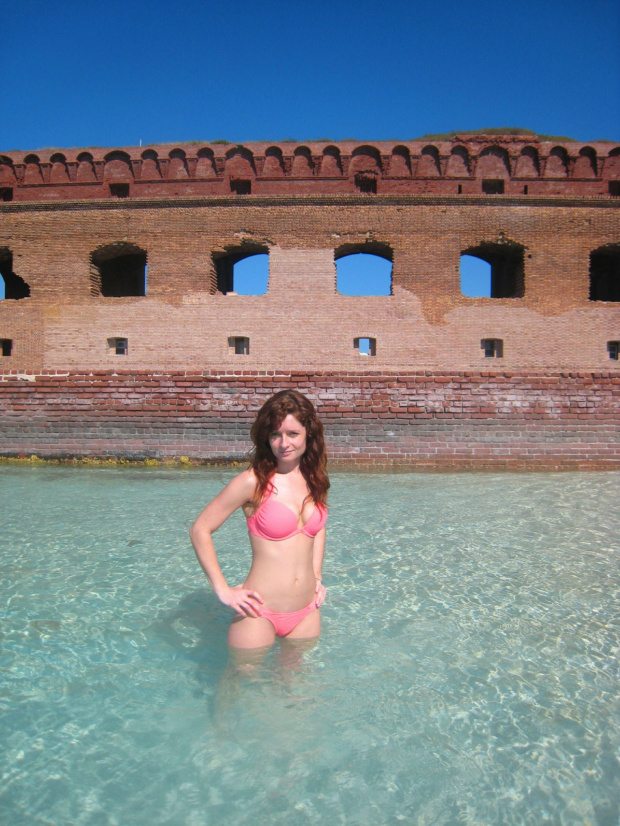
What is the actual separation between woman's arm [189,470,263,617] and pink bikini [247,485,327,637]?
0.10 m

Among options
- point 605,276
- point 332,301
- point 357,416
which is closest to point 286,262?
point 332,301

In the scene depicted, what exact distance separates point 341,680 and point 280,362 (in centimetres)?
992

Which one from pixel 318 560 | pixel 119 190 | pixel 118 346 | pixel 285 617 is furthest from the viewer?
pixel 119 190

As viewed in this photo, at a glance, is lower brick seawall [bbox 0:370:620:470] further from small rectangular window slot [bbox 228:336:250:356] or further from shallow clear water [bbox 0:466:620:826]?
shallow clear water [bbox 0:466:620:826]

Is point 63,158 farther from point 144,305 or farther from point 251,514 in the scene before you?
point 251,514

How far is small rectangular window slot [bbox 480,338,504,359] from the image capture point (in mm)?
12141

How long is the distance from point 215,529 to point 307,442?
62 cm

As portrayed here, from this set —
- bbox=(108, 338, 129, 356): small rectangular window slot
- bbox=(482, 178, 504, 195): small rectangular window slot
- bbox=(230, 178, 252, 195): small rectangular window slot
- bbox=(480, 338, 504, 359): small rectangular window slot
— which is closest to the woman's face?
bbox=(480, 338, 504, 359): small rectangular window slot

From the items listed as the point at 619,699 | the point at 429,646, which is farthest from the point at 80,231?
the point at 619,699

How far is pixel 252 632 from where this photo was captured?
2.46 meters

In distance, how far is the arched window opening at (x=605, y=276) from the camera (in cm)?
1458

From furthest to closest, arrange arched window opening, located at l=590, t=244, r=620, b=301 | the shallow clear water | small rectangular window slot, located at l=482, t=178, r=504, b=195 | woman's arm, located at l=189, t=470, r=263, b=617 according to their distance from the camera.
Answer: arched window opening, located at l=590, t=244, r=620, b=301 → small rectangular window slot, located at l=482, t=178, r=504, b=195 → woman's arm, located at l=189, t=470, r=263, b=617 → the shallow clear water

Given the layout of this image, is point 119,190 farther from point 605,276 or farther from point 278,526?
point 605,276

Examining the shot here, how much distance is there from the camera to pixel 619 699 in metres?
2.42
